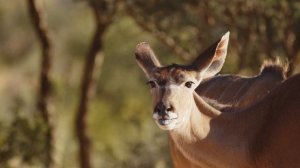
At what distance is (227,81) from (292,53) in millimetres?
3650

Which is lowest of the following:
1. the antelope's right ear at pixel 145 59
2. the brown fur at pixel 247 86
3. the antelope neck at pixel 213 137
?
the brown fur at pixel 247 86

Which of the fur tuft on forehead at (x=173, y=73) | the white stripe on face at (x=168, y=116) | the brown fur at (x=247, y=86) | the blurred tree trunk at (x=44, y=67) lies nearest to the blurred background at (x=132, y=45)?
the blurred tree trunk at (x=44, y=67)

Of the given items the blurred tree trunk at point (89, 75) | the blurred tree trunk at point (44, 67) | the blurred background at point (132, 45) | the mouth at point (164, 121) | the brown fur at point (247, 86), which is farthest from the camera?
the blurred tree trunk at point (89, 75)

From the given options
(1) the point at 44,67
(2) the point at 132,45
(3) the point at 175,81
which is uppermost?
(3) the point at 175,81

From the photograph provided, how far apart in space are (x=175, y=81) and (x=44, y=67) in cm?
664

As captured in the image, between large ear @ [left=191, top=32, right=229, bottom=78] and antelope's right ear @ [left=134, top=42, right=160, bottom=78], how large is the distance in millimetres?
339

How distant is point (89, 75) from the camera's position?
15672 mm

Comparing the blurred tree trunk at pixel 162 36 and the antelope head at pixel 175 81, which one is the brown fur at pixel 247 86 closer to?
the antelope head at pixel 175 81

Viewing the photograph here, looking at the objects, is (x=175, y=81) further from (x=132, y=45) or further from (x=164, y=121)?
(x=132, y=45)

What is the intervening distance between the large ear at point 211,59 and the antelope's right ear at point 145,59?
34cm

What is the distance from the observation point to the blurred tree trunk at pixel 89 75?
15.5 meters

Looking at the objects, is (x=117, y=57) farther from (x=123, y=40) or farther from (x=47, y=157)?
(x=47, y=157)

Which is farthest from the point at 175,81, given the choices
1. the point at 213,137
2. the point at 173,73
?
the point at 213,137

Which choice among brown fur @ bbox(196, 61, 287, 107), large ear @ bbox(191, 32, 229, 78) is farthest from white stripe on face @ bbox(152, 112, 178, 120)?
brown fur @ bbox(196, 61, 287, 107)
